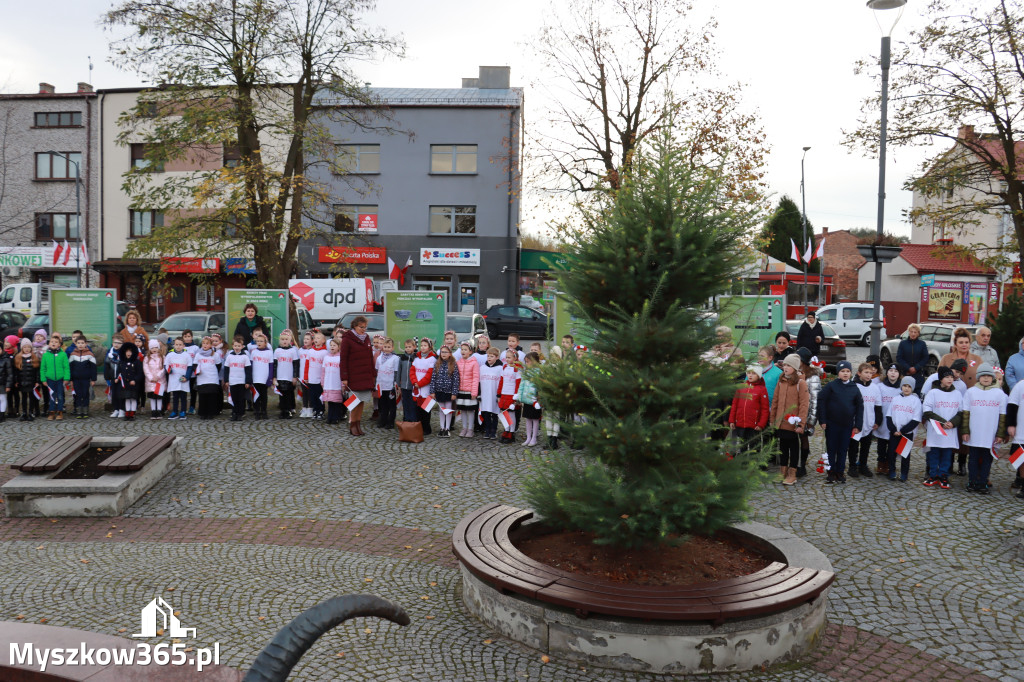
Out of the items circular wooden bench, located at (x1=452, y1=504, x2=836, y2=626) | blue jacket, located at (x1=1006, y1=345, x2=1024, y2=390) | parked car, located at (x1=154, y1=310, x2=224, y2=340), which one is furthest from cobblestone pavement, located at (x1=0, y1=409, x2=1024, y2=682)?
parked car, located at (x1=154, y1=310, x2=224, y2=340)

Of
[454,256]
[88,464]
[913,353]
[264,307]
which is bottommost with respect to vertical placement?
[88,464]

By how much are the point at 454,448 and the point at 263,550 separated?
501 cm

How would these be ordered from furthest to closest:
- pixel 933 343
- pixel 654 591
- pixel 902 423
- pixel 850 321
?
1. pixel 850 321
2. pixel 933 343
3. pixel 902 423
4. pixel 654 591

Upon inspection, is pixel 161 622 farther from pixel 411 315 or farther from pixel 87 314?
pixel 87 314

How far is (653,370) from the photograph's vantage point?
214 inches

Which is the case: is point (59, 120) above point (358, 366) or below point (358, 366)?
above

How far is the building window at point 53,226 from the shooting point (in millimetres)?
38125

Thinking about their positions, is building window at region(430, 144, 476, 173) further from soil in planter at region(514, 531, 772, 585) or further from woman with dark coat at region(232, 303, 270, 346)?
soil in planter at region(514, 531, 772, 585)

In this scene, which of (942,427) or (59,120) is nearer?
(942,427)

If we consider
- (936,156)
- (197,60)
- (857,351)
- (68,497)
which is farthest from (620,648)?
(857,351)

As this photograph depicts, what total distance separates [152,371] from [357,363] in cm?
400

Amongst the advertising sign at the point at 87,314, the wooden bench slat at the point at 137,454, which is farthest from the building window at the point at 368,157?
the wooden bench slat at the point at 137,454

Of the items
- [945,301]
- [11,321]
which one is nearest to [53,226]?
[11,321]

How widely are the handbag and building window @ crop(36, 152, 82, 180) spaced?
3412 cm
